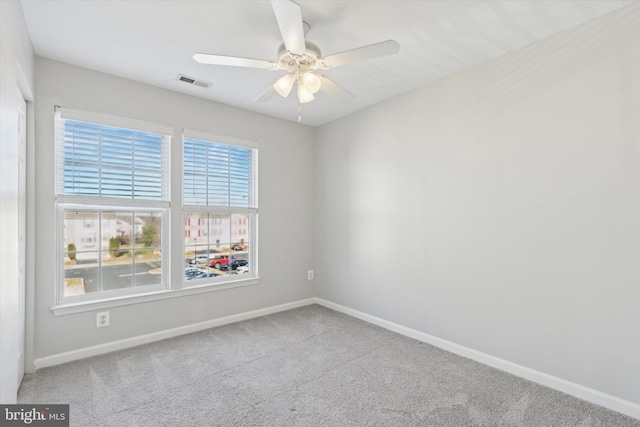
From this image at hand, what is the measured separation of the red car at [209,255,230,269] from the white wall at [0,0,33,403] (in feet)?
6.02

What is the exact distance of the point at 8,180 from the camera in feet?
5.26

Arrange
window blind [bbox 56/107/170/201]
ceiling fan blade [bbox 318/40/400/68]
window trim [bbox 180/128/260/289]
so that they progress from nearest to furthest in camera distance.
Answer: ceiling fan blade [bbox 318/40/400/68] < window blind [bbox 56/107/170/201] < window trim [bbox 180/128/260/289]

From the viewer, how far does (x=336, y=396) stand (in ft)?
7.07

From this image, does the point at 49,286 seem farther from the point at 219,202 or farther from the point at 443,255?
the point at 443,255

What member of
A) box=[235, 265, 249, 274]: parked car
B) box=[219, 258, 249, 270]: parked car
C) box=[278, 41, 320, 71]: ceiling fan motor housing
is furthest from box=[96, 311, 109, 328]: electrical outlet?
box=[278, 41, 320, 71]: ceiling fan motor housing

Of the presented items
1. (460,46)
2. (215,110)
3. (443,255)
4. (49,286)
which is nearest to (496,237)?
(443,255)

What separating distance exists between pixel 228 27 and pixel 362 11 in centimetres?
93

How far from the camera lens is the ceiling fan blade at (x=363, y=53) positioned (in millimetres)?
1728

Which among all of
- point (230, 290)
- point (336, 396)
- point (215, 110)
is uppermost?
point (215, 110)

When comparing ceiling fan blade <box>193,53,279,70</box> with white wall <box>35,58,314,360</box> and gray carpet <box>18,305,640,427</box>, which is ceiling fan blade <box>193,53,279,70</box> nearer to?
white wall <box>35,58,314,360</box>

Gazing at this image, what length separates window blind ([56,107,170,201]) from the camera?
268 cm

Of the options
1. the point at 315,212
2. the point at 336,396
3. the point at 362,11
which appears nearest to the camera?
the point at 362,11

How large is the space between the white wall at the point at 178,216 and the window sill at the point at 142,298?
2.0 inches

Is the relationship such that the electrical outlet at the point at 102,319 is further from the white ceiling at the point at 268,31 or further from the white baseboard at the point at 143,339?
the white ceiling at the point at 268,31
